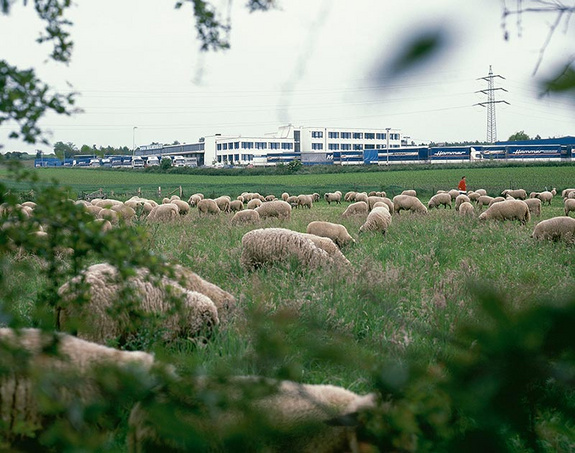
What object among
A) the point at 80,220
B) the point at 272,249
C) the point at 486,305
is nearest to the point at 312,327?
the point at 486,305

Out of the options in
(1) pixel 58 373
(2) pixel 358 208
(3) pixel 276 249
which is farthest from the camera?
(2) pixel 358 208

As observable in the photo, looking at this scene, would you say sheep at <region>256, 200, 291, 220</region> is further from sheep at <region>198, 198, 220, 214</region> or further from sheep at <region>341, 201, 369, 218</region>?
sheep at <region>198, 198, 220, 214</region>

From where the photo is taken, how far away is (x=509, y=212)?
16.8 m

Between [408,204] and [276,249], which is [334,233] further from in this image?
[408,204]

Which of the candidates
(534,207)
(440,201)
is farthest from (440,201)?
(534,207)

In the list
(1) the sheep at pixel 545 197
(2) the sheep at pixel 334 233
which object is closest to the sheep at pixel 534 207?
(1) the sheep at pixel 545 197

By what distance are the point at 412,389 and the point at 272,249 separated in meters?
7.59

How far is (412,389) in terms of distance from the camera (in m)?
0.88

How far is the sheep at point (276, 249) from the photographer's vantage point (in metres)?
8.23

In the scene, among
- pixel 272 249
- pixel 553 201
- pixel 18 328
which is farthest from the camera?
pixel 553 201

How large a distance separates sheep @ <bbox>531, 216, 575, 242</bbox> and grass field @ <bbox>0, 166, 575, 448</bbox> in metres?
0.48

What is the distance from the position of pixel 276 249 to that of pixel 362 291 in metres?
7.24

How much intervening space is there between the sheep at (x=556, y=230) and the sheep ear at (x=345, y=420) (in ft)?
39.4

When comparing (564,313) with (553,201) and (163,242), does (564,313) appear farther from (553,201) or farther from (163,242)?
(553,201)
